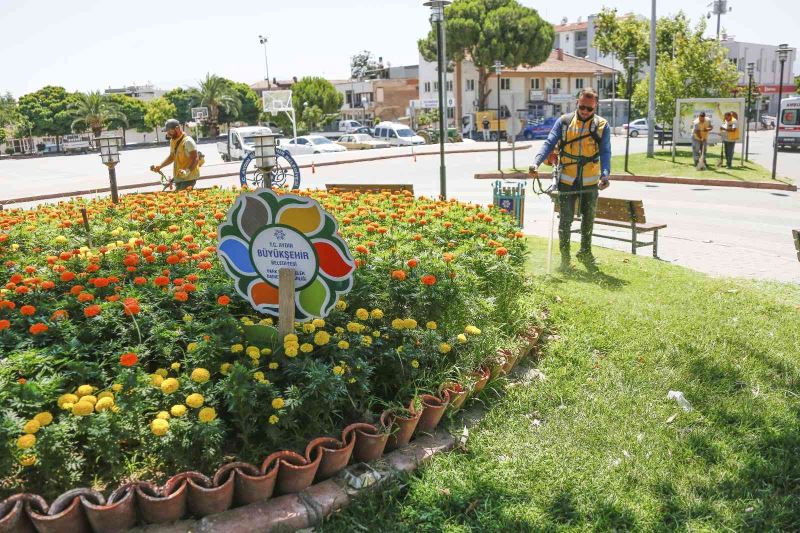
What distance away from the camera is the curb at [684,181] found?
17.6m

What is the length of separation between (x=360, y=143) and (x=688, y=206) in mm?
27472

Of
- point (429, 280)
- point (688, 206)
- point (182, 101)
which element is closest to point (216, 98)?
point (182, 101)

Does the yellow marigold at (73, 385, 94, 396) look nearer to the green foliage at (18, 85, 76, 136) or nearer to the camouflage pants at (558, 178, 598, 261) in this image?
the camouflage pants at (558, 178, 598, 261)

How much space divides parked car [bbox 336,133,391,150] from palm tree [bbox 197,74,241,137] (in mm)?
34878

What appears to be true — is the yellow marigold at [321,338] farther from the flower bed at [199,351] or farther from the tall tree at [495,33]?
the tall tree at [495,33]

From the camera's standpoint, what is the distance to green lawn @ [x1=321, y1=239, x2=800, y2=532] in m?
3.22

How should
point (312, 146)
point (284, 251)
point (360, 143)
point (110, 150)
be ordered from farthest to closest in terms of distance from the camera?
point (360, 143) → point (312, 146) → point (110, 150) → point (284, 251)

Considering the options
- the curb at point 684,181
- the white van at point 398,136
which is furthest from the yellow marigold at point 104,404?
the white van at point 398,136

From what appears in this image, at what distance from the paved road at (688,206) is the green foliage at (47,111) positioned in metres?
40.6

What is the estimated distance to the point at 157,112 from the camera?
2859 inches

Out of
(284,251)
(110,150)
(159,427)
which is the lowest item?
(159,427)

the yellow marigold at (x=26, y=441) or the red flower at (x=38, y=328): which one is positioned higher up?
the red flower at (x=38, y=328)

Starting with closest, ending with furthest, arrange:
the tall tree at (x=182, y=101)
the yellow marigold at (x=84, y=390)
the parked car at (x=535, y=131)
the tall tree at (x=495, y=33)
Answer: the yellow marigold at (x=84, y=390)
the parked car at (x=535, y=131)
the tall tree at (x=495, y=33)
the tall tree at (x=182, y=101)

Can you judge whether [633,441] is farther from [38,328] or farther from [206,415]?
[38,328]
